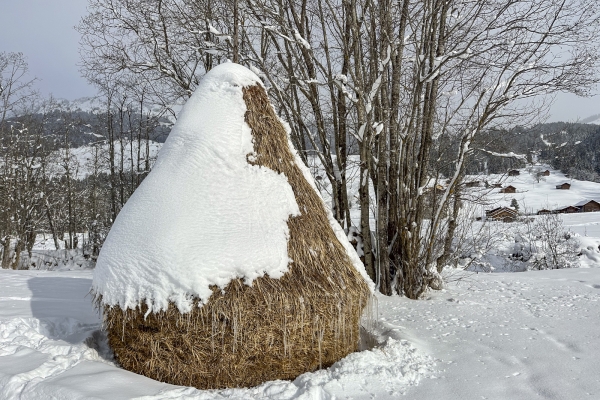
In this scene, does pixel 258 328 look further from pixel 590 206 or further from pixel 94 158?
pixel 590 206

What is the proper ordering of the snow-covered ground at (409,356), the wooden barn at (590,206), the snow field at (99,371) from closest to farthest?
the snow field at (99,371) < the snow-covered ground at (409,356) < the wooden barn at (590,206)

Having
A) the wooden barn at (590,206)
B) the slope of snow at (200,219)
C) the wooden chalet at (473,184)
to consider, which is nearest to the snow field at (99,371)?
the slope of snow at (200,219)

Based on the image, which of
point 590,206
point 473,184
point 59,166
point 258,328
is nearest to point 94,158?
point 59,166

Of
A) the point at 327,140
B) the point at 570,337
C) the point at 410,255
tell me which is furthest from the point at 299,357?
the point at 327,140

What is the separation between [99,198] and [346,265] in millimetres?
30906

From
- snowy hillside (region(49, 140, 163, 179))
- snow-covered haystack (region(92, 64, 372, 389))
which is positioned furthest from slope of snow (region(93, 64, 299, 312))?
snowy hillside (region(49, 140, 163, 179))

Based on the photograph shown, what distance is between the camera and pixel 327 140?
6.57m

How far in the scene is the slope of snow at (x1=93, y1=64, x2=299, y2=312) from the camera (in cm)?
308

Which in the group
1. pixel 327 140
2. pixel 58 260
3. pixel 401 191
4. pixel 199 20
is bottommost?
pixel 58 260

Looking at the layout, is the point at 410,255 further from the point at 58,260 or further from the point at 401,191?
the point at 58,260

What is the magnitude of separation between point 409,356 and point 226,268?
1951 mm

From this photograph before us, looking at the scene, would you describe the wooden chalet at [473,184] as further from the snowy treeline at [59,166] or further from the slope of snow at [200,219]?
the snowy treeline at [59,166]

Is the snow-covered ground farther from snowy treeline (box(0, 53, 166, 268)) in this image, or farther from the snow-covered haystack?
snowy treeline (box(0, 53, 166, 268))

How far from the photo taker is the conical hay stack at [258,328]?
3049 mm
